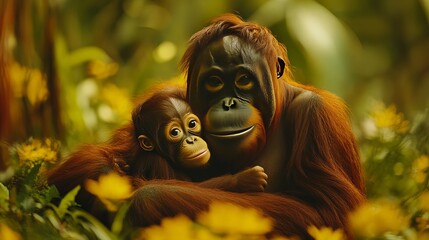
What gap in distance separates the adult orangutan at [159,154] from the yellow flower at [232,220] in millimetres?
53

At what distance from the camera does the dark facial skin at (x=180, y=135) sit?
980mm

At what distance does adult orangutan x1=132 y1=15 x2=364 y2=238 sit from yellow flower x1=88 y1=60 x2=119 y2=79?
0.76 m

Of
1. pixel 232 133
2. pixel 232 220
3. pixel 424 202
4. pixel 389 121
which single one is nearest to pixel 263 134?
pixel 232 133

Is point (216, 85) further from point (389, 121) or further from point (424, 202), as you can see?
point (389, 121)

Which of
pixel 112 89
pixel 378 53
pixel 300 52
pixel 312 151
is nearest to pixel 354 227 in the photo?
pixel 312 151

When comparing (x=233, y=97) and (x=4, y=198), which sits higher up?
(x=233, y=97)

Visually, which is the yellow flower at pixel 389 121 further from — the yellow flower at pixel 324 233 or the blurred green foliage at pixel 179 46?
the yellow flower at pixel 324 233

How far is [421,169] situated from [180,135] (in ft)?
1.65

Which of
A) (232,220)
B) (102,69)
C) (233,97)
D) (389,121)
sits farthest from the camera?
(102,69)

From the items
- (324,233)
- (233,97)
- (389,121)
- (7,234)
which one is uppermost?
(389,121)

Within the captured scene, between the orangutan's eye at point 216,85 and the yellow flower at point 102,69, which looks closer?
the orangutan's eye at point 216,85

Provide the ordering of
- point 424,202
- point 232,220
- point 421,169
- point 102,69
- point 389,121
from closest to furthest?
point 232,220 → point 424,202 → point 421,169 → point 389,121 → point 102,69

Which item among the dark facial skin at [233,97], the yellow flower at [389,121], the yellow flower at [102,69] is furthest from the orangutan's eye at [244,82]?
the yellow flower at [102,69]

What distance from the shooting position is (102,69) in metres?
1.82
